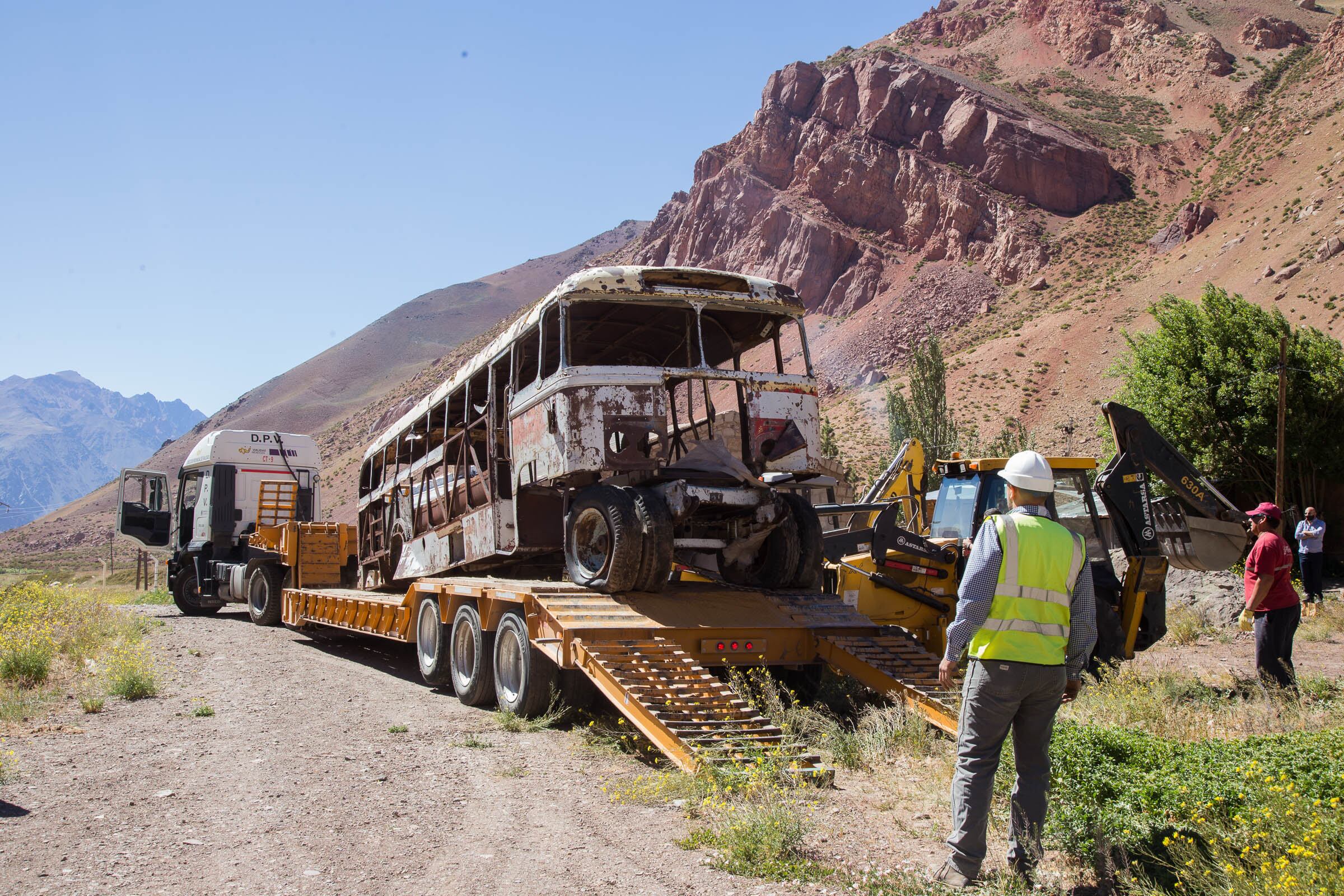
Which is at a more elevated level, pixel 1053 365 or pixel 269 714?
pixel 1053 365

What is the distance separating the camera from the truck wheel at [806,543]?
8875 mm

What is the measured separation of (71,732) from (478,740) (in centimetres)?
349

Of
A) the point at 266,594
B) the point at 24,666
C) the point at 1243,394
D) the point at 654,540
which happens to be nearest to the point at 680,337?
the point at 654,540

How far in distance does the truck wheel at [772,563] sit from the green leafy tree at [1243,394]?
21494mm

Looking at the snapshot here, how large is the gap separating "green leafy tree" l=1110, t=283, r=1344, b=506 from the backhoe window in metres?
19.1

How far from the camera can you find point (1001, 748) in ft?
14.8

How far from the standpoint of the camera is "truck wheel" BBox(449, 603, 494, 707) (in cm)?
900

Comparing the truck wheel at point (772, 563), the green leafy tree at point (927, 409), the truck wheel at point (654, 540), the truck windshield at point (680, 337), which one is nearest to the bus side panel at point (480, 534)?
the truck windshield at point (680, 337)

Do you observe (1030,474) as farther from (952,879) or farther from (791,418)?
(791,418)

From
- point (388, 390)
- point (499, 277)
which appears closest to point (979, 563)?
point (388, 390)

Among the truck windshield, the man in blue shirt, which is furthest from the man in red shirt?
the man in blue shirt

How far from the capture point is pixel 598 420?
8.30 metres

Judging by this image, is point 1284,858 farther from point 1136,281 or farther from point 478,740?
point 1136,281

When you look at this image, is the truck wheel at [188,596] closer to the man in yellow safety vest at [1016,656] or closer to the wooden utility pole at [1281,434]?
the man in yellow safety vest at [1016,656]
